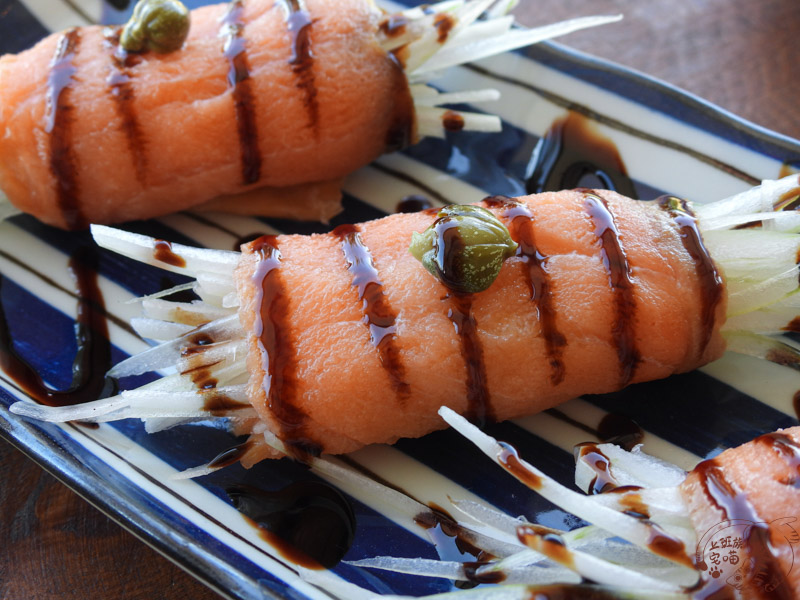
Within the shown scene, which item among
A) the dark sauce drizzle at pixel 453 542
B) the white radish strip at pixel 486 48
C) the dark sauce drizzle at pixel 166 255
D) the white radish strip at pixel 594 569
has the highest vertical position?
the white radish strip at pixel 486 48

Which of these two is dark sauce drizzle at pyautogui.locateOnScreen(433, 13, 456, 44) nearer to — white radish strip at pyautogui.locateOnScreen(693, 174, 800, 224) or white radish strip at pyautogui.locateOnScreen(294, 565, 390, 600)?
white radish strip at pyautogui.locateOnScreen(693, 174, 800, 224)

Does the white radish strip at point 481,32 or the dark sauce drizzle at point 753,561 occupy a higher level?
the white radish strip at point 481,32

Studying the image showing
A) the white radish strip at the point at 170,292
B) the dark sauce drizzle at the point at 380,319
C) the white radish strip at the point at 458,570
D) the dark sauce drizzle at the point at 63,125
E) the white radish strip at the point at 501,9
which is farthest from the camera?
the white radish strip at the point at 501,9

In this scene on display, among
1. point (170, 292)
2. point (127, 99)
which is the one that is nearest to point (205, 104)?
point (127, 99)

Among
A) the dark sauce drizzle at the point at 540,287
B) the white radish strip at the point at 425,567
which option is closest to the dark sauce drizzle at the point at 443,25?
the dark sauce drizzle at the point at 540,287

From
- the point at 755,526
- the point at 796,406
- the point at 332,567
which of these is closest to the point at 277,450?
the point at 332,567

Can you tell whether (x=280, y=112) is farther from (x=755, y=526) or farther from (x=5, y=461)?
(x=755, y=526)

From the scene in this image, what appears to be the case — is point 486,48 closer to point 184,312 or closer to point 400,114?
point 400,114

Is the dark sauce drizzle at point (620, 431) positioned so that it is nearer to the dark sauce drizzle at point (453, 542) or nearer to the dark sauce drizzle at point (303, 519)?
the dark sauce drizzle at point (453, 542)
